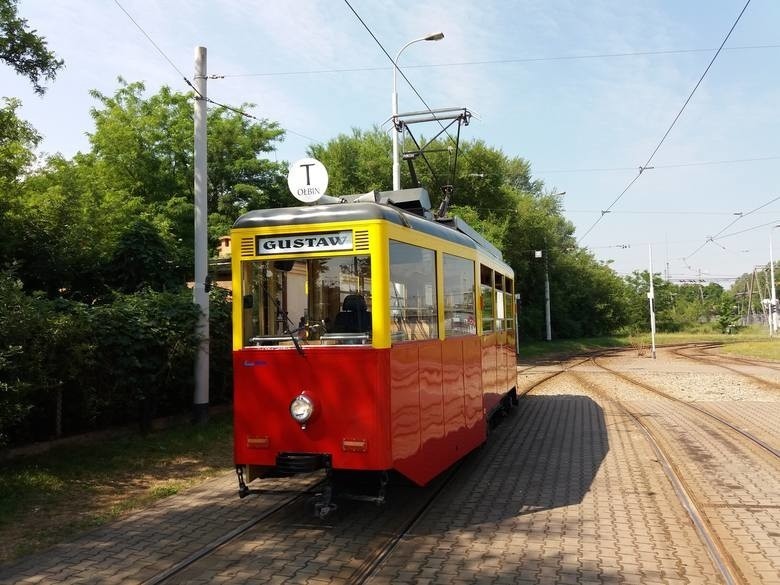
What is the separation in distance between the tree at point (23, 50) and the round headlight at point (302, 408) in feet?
32.3

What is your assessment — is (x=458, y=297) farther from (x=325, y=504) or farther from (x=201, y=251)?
Answer: (x=201, y=251)

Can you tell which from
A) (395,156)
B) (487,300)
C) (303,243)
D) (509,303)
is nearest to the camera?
(303,243)

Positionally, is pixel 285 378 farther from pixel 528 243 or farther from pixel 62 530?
pixel 528 243

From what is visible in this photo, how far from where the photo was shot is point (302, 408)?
17.5 ft

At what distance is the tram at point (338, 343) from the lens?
5301 mm

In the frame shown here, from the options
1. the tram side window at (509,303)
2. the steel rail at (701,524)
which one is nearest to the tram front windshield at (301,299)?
the steel rail at (701,524)

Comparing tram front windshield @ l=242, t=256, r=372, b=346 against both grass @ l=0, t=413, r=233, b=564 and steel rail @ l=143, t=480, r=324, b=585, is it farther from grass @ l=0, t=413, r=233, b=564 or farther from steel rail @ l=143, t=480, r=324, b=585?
grass @ l=0, t=413, r=233, b=564

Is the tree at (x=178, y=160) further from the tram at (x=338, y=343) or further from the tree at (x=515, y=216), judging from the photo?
the tram at (x=338, y=343)

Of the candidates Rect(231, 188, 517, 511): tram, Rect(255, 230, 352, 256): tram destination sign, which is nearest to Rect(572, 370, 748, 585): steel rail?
Rect(231, 188, 517, 511): tram

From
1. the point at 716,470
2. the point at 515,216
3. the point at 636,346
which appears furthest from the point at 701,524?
the point at 636,346

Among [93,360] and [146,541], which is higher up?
[93,360]

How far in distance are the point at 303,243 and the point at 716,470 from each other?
18.0 feet

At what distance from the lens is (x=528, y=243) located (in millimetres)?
38594

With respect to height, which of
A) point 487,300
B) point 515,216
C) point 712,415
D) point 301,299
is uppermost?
point 515,216
